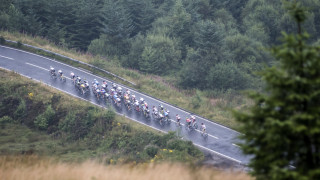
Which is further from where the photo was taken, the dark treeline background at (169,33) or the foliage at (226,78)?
the dark treeline background at (169,33)

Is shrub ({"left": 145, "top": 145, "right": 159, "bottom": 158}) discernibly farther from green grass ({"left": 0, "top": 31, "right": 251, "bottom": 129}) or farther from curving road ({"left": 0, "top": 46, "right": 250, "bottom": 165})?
green grass ({"left": 0, "top": 31, "right": 251, "bottom": 129})

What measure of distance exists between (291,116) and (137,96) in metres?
26.6

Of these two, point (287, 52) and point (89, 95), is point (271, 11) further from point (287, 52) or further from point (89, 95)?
point (287, 52)

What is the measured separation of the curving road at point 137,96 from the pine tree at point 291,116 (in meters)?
13.6

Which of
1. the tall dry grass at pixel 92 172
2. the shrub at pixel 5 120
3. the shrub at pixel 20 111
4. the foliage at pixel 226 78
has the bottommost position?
the shrub at pixel 5 120

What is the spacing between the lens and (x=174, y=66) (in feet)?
149

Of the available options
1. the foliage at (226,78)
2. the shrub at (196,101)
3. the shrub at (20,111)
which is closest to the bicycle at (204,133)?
the shrub at (196,101)

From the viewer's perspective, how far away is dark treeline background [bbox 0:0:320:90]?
40.7 metres

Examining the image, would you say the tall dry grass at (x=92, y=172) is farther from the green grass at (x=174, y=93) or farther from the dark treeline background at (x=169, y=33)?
the dark treeline background at (x=169, y=33)

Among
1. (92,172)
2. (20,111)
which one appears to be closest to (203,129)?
(20,111)

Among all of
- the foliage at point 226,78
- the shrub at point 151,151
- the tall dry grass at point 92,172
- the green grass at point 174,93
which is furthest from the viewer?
the foliage at point 226,78

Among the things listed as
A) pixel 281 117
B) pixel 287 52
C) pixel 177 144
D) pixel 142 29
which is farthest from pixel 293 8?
pixel 142 29

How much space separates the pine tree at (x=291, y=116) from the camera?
6.50 m

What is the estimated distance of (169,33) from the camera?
49.9 metres
